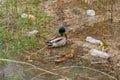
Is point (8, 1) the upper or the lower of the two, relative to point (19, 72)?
upper

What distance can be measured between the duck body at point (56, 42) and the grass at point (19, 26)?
16 cm

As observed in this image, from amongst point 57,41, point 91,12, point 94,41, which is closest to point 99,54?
point 94,41

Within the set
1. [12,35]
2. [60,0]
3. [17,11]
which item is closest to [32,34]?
[12,35]

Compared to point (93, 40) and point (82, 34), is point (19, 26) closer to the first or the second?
point (82, 34)

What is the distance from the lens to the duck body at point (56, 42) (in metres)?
4.48

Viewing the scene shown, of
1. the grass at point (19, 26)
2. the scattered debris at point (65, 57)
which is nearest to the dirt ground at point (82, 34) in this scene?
the scattered debris at point (65, 57)

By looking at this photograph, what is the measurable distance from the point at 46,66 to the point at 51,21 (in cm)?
101

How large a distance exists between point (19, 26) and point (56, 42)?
0.63 metres

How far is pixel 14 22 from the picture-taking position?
4.87 meters

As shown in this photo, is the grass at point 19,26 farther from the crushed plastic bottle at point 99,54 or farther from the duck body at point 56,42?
the crushed plastic bottle at point 99,54

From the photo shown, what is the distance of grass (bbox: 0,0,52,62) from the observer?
14.7ft

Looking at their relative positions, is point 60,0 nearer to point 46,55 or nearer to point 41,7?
point 41,7

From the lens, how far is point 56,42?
4.52 meters

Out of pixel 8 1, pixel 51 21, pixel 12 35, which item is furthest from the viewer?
pixel 8 1
